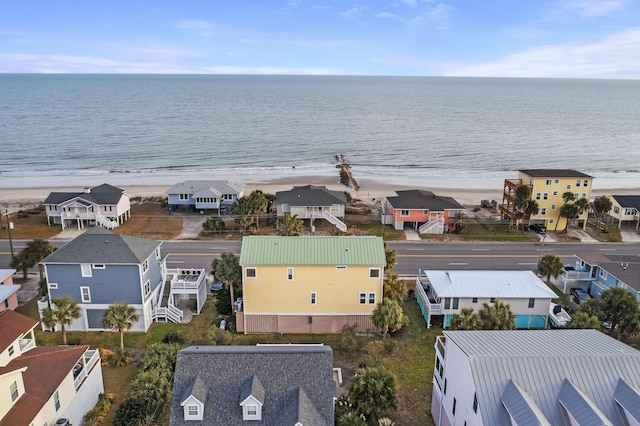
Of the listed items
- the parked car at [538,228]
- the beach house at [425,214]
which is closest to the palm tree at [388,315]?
the beach house at [425,214]

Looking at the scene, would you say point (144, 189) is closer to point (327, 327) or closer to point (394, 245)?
point (394, 245)

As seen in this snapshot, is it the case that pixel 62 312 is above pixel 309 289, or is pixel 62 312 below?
below

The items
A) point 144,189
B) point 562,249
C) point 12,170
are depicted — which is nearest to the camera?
point 562,249

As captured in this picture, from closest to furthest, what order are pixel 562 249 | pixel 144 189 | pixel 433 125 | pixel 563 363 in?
pixel 563 363, pixel 562 249, pixel 144 189, pixel 433 125

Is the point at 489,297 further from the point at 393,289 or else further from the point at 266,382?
the point at 266,382

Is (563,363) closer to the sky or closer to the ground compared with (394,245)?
closer to the sky

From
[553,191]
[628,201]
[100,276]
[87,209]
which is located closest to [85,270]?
[100,276]

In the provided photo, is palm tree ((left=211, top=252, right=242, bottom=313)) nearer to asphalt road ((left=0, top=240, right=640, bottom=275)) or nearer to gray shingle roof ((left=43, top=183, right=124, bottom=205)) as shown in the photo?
asphalt road ((left=0, top=240, right=640, bottom=275))

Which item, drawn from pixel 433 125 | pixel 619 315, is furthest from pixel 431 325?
pixel 433 125
